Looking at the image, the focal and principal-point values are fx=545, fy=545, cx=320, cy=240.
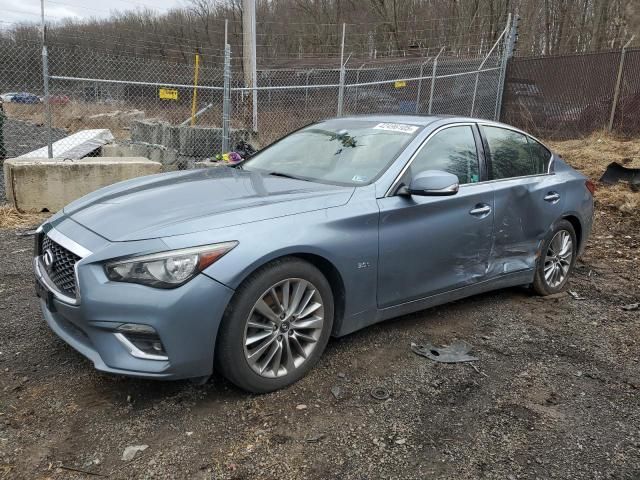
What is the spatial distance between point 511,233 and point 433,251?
0.94 metres

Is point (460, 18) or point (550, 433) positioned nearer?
point (550, 433)

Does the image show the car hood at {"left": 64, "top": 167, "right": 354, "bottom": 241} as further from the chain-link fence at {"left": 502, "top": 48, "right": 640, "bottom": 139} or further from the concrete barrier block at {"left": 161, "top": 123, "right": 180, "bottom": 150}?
the chain-link fence at {"left": 502, "top": 48, "right": 640, "bottom": 139}

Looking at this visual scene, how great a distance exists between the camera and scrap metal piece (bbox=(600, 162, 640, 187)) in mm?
8680

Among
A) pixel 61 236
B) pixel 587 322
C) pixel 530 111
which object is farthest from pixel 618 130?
pixel 61 236

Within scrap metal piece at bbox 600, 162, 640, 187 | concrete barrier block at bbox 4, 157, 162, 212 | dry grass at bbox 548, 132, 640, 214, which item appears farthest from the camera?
scrap metal piece at bbox 600, 162, 640, 187

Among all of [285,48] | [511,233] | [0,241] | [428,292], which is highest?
[285,48]

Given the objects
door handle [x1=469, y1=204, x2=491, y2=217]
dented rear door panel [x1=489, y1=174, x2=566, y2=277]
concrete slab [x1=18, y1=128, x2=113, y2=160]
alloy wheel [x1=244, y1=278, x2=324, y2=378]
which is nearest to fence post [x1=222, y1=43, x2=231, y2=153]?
concrete slab [x1=18, y1=128, x2=113, y2=160]

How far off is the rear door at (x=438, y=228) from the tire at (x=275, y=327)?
0.50m

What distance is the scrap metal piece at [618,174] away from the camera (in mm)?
8680

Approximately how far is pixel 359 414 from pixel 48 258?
188cm

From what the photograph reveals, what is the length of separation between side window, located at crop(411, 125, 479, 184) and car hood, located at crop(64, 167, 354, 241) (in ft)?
2.21

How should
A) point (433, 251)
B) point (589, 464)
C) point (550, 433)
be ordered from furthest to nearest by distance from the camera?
point (433, 251) < point (550, 433) < point (589, 464)

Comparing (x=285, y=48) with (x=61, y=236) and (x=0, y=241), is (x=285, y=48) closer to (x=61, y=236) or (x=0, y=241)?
(x=0, y=241)

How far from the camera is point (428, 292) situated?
3.65 metres
